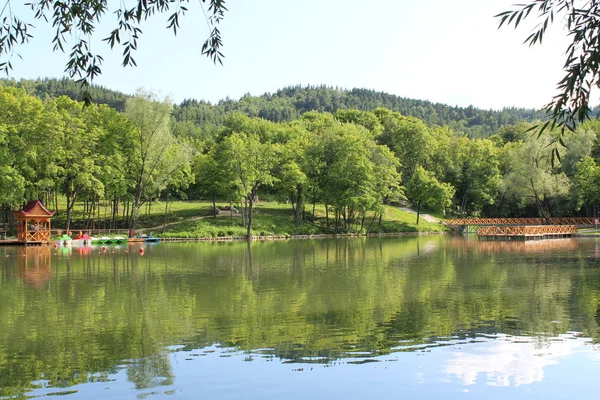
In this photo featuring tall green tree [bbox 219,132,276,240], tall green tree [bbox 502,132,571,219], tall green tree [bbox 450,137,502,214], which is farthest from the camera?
tall green tree [bbox 450,137,502,214]

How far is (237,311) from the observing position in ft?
59.4

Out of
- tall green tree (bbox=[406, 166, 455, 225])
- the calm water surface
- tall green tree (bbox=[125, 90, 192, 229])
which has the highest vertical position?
tall green tree (bbox=[125, 90, 192, 229])

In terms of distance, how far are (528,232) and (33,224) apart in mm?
48010

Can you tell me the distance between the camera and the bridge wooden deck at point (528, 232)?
2446 inches

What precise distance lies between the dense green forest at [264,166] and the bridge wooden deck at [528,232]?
7.76 m

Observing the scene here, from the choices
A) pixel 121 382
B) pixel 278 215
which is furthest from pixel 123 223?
pixel 121 382

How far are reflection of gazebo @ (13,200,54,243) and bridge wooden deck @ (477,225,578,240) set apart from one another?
43.5m

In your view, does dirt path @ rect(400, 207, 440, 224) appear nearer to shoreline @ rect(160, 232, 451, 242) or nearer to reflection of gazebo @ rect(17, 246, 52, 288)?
shoreline @ rect(160, 232, 451, 242)

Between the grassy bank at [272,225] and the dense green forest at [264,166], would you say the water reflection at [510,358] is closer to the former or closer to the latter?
the dense green forest at [264,166]

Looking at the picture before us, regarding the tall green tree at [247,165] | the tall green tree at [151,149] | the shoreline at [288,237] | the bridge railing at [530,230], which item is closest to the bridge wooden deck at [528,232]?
the bridge railing at [530,230]

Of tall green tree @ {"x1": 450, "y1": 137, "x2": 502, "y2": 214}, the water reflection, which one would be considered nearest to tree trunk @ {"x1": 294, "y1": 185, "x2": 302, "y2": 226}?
tall green tree @ {"x1": 450, "y1": 137, "x2": 502, "y2": 214}

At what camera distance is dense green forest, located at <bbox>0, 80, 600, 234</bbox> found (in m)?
53.3

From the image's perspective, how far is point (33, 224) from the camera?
4981 cm

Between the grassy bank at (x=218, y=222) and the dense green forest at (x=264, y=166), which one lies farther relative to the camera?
the grassy bank at (x=218, y=222)
